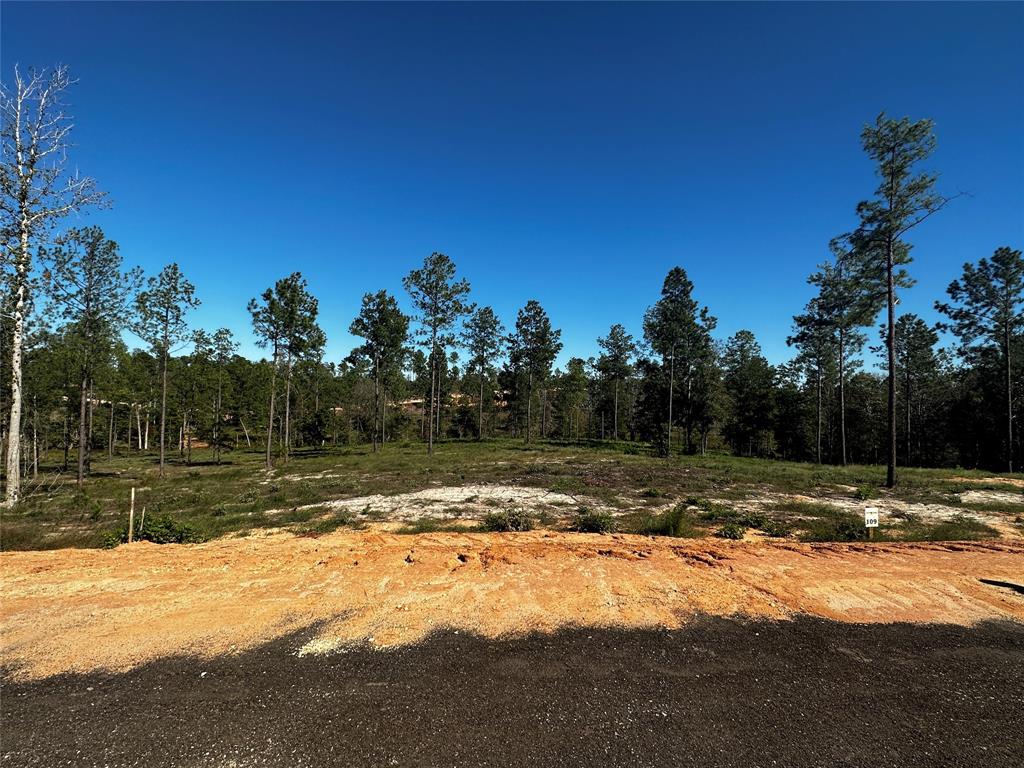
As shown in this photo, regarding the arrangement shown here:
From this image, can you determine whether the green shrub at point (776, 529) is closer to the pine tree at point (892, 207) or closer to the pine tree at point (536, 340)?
the pine tree at point (892, 207)

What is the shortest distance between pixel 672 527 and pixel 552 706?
774 centimetres

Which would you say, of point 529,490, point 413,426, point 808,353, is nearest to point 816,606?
point 529,490

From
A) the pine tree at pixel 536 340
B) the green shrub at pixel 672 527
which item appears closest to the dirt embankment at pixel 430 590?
the green shrub at pixel 672 527

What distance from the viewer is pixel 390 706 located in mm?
3836

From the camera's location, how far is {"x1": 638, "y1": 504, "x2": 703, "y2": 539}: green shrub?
10398mm

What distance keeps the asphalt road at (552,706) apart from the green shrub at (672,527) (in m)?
5.32

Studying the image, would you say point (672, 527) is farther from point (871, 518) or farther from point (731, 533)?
point (871, 518)

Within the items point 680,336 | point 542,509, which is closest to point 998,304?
point 680,336

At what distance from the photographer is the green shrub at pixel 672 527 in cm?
1040

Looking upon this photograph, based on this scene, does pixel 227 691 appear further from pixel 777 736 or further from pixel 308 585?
pixel 777 736

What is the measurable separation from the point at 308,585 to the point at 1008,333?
4762cm

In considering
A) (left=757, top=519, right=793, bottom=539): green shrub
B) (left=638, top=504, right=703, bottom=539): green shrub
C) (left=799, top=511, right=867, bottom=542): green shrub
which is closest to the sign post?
(left=799, top=511, right=867, bottom=542): green shrub

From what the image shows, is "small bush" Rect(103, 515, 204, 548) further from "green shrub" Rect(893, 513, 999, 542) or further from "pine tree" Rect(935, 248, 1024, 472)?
"pine tree" Rect(935, 248, 1024, 472)

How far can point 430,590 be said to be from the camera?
6.46 meters
